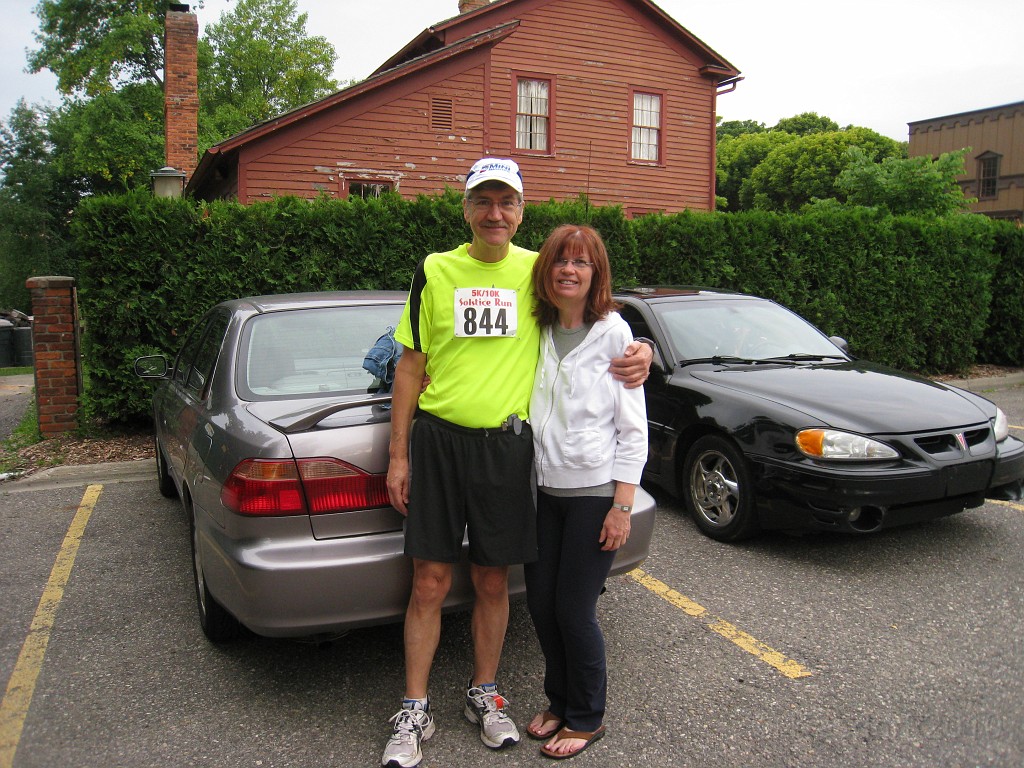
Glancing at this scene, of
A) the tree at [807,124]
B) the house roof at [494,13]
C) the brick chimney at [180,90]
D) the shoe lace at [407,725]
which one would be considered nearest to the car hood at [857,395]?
the shoe lace at [407,725]

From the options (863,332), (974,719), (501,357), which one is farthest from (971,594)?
(863,332)

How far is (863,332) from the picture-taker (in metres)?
11.0

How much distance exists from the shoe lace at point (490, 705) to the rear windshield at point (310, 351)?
1307 millimetres

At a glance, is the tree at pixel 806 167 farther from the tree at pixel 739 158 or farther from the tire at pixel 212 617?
the tire at pixel 212 617

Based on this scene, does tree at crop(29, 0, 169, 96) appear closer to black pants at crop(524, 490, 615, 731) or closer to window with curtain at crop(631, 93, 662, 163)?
window with curtain at crop(631, 93, 662, 163)

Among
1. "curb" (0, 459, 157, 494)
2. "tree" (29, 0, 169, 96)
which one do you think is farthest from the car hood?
"tree" (29, 0, 169, 96)

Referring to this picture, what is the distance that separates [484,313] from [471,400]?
0.92 ft

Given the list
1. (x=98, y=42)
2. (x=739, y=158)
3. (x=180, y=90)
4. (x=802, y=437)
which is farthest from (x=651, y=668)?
(x=739, y=158)

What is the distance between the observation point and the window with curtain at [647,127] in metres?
18.5

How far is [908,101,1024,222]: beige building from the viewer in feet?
146

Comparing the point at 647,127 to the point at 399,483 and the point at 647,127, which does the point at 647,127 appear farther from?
the point at 399,483

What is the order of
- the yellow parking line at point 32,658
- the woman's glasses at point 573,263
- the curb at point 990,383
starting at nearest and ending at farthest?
the woman's glasses at point 573,263 → the yellow parking line at point 32,658 → the curb at point 990,383

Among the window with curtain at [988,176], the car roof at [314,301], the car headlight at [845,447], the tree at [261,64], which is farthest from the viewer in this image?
the window with curtain at [988,176]

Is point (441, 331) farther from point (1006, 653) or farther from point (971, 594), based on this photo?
point (971, 594)
